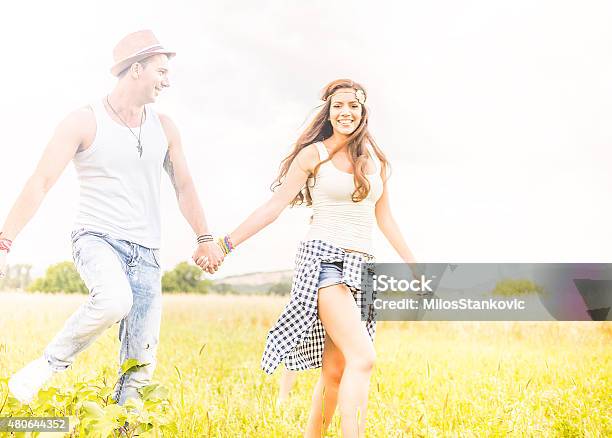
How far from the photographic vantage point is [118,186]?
3.69m

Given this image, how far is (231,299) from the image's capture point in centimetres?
641

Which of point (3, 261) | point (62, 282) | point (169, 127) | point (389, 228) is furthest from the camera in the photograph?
point (62, 282)

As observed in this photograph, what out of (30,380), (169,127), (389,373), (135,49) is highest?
(135,49)

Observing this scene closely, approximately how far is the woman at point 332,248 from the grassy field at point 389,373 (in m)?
0.57

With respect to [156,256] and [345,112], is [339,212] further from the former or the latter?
[156,256]

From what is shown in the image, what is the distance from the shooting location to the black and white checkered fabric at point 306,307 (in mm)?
3531

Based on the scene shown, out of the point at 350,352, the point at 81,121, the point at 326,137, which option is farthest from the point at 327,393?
the point at 81,121

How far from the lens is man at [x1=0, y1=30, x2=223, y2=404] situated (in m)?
3.53

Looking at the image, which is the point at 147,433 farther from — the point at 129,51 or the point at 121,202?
the point at 129,51

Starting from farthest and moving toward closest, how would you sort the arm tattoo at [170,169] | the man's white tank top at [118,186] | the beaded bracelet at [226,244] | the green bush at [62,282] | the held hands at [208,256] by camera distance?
the green bush at [62,282] < the arm tattoo at [170,169] < the held hands at [208,256] < the beaded bracelet at [226,244] < the man's white tank top at [118,186]

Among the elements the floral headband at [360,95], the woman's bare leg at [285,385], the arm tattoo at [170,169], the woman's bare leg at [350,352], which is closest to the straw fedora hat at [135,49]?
the arm tattoo at [170,169]

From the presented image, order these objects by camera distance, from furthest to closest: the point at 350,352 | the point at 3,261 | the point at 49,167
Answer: the point at 49,167 → the point at 3,261 → the point at 350,352

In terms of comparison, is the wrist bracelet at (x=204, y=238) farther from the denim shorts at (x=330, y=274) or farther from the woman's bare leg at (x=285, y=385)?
the woman's bare leg at (x=285, y=385)

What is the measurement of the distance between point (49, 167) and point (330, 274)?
4.76 ft
